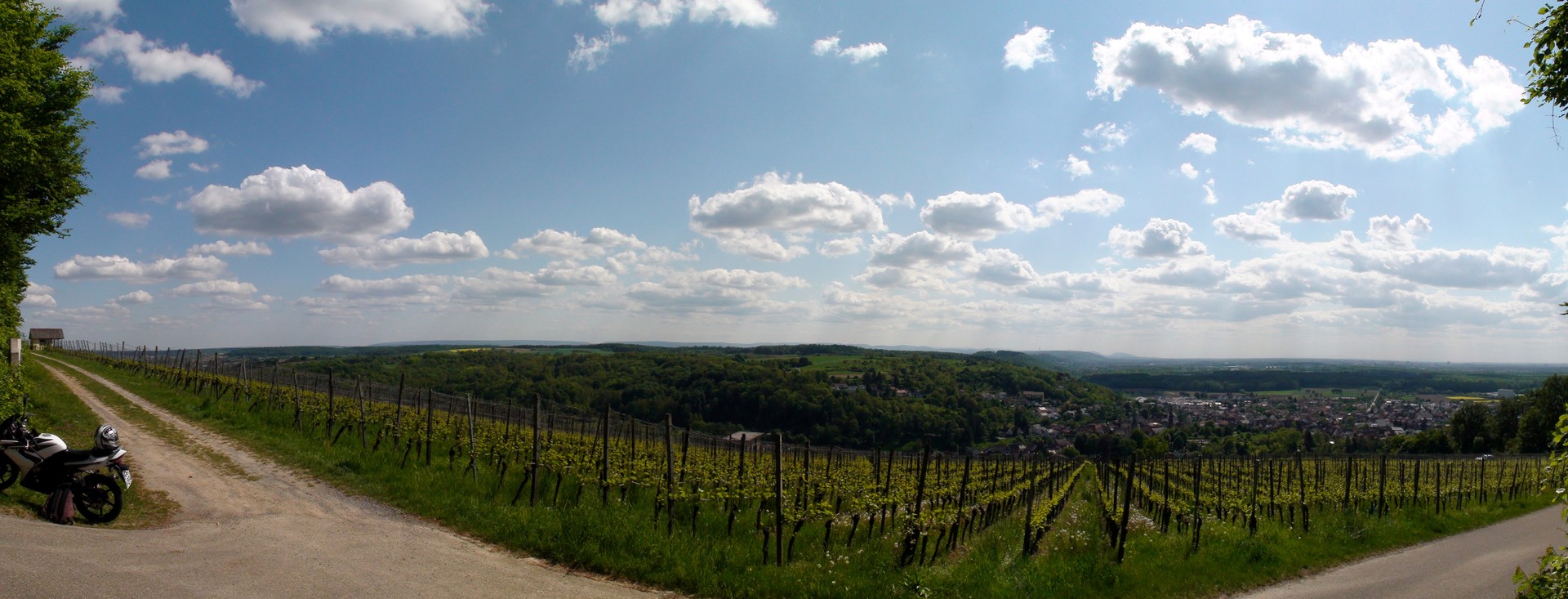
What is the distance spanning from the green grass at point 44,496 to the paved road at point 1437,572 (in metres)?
15.5

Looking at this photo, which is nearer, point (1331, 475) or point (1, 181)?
point (1, 181)

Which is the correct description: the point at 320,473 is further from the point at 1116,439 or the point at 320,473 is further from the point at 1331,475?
the point at 1116,439

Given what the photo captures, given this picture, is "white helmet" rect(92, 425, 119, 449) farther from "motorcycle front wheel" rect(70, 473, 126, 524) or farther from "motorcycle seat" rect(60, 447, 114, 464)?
"motorcycle front wheel" rect(70, 473, 126, 524)

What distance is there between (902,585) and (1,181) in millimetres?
20587

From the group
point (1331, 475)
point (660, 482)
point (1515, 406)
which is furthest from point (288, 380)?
point (1515, 406)

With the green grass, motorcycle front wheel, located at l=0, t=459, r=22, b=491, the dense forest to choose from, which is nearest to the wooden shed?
the dense forest

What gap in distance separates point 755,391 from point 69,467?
80127 mm

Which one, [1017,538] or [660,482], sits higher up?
[660,482]

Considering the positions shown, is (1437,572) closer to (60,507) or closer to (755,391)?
(60,507)

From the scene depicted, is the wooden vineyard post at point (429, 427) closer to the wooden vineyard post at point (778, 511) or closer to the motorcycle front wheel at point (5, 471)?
the motorcycle front wheel at point (5, 471)

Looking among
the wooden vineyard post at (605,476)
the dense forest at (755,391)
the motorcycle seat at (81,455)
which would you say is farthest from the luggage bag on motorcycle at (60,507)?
the dense forest at (755,391)

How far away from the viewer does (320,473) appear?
12.7 m

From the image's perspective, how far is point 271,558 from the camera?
305 inches

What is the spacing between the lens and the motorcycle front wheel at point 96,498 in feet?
28.3
